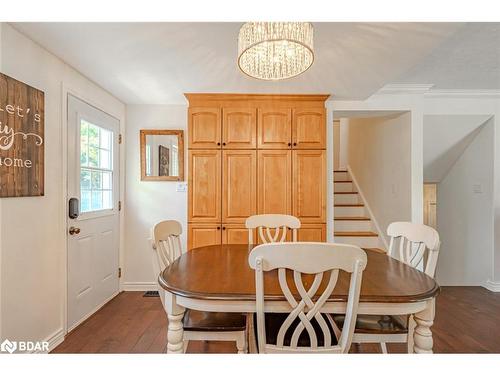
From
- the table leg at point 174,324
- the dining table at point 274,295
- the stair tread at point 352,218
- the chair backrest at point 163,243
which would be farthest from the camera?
the stair tread at point 352,218

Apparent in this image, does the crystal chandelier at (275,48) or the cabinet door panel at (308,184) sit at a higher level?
the crystal chandelier at (275,48)

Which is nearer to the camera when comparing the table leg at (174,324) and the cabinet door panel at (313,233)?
the table leg at (174,324)

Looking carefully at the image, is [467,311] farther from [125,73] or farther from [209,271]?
[125,73]

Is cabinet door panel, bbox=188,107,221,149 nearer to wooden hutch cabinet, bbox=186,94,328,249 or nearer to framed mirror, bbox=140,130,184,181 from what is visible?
wooden hutch cabinet, bbox=186,94,328,249

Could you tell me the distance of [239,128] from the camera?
3.04m

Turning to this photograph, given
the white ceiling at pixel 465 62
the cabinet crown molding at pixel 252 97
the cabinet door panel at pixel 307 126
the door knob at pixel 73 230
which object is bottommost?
the door knob at pixel 73 230

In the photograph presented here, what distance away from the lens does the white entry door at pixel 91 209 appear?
7.97 ft

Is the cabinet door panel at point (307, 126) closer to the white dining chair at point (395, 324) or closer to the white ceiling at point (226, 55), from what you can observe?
the white ceiling at point (226, 55)

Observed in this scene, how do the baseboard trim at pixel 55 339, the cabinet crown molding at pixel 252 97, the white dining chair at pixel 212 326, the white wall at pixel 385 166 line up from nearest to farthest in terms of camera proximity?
the white dining chair at pixel 212 326 < the baseboard trim at pixel 55 339 < the cabinet crown molding at pixel 252 97 < the white wall at pixel 385 166

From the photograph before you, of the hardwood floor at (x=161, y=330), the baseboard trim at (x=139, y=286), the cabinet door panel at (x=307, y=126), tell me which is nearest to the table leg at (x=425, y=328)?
the hardwood floor at (x=161, y=330)

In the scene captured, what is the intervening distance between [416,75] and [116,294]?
13.0 ft

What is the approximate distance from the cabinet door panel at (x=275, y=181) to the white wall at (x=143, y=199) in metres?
1.00

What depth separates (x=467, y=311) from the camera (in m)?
2.89

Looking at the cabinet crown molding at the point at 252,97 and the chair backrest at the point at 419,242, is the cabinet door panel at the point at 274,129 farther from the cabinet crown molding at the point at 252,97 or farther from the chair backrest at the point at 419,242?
the chair backrest at the point at 419,242
